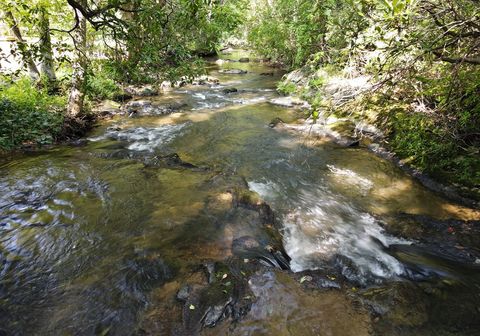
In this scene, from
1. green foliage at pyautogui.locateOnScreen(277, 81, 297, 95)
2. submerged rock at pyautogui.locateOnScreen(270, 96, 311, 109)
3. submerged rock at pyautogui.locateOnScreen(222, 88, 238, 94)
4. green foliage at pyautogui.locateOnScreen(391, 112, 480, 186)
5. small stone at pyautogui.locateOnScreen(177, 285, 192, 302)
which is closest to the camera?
small stone at pyautogui.locateOnScreen(177, 285, 192, 302)

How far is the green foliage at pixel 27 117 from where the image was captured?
743 centimetres

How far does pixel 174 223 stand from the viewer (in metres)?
4.43

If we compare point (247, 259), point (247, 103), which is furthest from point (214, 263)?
point (247, 103)

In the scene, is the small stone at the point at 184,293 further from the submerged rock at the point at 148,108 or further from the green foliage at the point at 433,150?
the submerged rock at the point at 148,108

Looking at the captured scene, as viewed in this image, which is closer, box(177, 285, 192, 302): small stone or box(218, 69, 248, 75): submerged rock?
box(177, 285, 192, 302): small stone

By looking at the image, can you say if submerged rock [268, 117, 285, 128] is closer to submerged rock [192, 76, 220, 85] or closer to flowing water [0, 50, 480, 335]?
flowing water [0, 50, 480, 335]

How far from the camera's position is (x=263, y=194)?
6129 mm

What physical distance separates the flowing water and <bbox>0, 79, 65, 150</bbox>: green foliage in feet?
1.92

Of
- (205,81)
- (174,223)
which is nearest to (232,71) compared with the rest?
(205,81)

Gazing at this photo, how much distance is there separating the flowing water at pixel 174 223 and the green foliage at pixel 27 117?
1.92 ft

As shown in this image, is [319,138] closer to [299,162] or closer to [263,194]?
[299,162]

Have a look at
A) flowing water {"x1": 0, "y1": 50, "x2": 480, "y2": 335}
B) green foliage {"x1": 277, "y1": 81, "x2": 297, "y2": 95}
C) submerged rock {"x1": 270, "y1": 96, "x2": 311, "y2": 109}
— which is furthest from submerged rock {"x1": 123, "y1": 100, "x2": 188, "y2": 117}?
green foliage {"x1": 277, "y1": 81, "x2": 297, "y2": 95}

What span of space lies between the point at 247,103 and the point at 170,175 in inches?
325

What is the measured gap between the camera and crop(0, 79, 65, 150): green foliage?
7.43 meters
